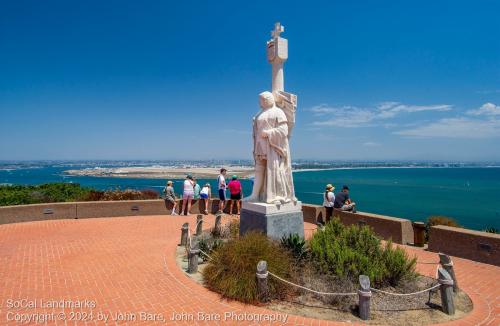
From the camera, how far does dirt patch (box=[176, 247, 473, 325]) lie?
17.3ft

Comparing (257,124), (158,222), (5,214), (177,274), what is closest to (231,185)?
(158,222)

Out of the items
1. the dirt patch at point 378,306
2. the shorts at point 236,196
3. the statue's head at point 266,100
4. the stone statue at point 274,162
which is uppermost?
the statue's head at point 266,100

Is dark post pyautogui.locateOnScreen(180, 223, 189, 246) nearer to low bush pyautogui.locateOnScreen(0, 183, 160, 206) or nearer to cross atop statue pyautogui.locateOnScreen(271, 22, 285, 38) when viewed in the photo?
cross atop statue pyautogui.locateOnScreen(271, 22, 285, 38)

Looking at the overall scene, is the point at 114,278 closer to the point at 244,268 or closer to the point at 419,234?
the point at 244,268

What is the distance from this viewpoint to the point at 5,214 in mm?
12227

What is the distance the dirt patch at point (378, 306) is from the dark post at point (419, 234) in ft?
12.2

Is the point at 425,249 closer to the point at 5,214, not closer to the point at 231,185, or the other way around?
the point at 231,185

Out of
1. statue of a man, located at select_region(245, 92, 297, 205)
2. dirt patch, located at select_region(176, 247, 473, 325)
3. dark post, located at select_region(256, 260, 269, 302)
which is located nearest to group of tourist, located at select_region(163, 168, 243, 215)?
statue of a man, located at select_region(245, 92, 297, 205)

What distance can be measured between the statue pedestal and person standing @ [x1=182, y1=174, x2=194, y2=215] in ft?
19.7

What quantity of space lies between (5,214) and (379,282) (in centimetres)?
1281

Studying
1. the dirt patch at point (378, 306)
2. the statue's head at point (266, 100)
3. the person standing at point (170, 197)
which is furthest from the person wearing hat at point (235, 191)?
the dirt patch at point (378, 306)

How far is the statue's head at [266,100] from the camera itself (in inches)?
339

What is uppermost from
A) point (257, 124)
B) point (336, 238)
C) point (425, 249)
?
point (257, 124)

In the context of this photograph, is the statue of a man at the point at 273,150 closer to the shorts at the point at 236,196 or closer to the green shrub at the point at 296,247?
the green shrub at the point at 296,247
